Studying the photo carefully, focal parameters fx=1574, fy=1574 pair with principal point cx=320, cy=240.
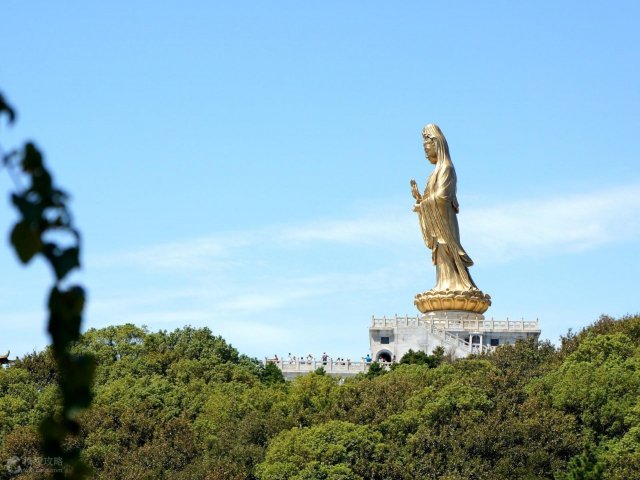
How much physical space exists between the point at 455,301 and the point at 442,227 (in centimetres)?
506

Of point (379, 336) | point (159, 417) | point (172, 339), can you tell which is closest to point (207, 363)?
point (172, 339)

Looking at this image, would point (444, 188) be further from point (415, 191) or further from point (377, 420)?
point (377, 420)

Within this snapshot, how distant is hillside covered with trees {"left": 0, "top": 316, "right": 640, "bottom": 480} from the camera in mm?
53844

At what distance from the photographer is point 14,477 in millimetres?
56219

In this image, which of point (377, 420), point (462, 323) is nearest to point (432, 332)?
point (462, 323)

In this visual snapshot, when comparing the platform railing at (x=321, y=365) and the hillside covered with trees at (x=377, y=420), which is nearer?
the hillside covered with trees at (x=377, y=420)

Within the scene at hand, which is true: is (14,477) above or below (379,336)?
below

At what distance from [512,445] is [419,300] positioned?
3428 cm

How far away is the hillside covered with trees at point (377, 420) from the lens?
177 ft

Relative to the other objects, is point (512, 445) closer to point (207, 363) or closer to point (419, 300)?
point (207, 363)

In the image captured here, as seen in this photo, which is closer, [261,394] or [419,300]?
[261,394]

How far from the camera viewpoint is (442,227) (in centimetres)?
9025

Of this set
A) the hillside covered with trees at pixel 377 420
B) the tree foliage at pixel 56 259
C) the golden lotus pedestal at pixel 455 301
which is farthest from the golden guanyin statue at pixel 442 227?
the tree foliage at pixel 56 259

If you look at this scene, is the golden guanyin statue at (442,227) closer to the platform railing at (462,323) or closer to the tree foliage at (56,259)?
the platform railing at (462,323)
